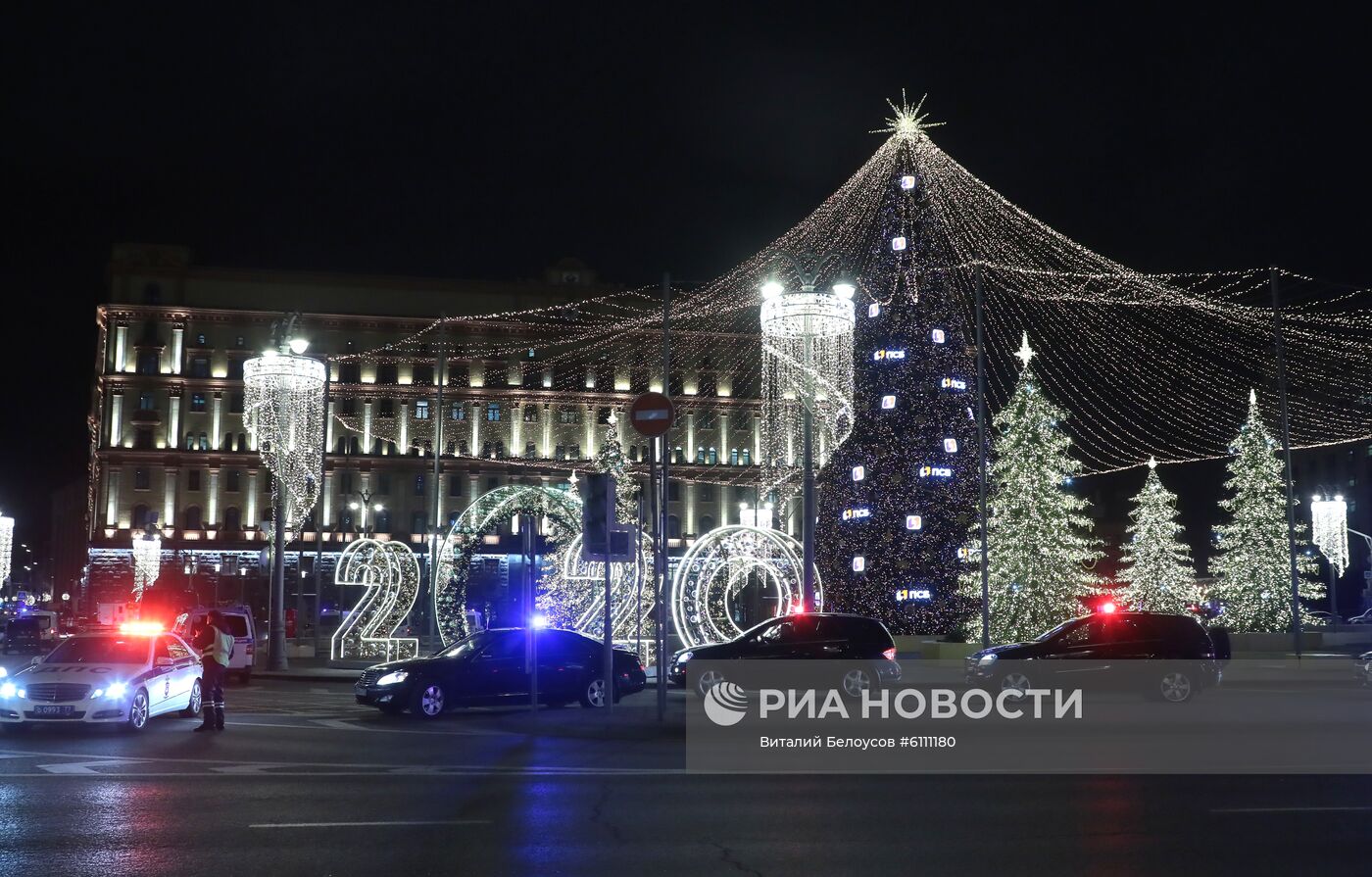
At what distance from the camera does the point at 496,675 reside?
21.0 metres

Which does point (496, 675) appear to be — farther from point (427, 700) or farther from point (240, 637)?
point (240, 637)

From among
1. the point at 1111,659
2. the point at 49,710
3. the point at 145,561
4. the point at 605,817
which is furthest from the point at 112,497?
the point at 605,817

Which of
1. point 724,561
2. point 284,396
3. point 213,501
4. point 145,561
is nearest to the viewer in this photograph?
point 724,561

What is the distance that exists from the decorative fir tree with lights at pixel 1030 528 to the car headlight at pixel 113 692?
2806 centimetres

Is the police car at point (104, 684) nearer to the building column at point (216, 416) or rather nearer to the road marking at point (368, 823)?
the road marking at point (368, 823)

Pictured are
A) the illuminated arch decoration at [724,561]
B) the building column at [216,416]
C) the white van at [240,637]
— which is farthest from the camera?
the building column at [216,416]

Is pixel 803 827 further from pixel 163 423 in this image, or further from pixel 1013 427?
pixel 163 423

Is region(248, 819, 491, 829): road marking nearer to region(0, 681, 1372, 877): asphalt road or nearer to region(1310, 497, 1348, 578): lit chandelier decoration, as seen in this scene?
region(0, 681, 1372, 877): asphalt road

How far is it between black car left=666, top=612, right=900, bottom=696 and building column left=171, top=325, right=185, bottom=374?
86096mm

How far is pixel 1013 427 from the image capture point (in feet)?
142

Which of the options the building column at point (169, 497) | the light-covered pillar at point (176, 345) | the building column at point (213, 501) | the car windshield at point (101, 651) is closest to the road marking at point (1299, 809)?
the car windshield at point (101, 651)

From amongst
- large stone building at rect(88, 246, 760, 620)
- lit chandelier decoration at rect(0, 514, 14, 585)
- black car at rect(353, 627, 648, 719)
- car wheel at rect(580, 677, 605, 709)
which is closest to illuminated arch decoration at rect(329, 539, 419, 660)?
black car at rect(353, 627, 648, 719)

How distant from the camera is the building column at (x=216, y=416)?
329ft

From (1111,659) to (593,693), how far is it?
8807 mm
